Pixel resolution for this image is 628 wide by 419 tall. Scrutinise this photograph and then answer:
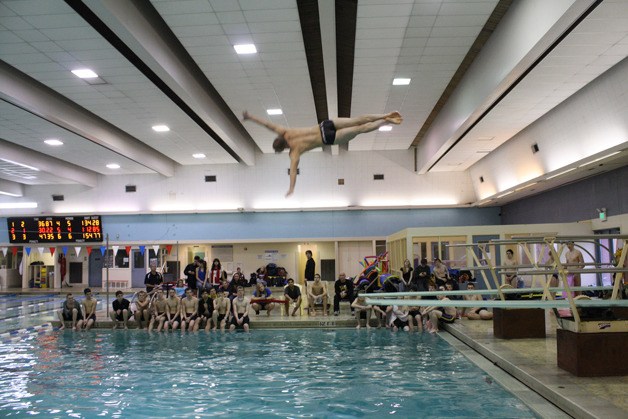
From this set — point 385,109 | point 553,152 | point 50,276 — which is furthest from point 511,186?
point 50,276

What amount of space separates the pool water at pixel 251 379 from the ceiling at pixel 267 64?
5625 millimetres

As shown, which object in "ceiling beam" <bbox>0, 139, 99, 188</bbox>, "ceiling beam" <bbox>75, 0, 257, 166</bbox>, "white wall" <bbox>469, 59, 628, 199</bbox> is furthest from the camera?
"ceiling beam" <bbox>0, 139, 99, 188</bbox>

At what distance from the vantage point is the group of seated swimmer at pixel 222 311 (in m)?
11.8

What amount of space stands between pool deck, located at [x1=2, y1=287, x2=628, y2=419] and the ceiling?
5.00 m

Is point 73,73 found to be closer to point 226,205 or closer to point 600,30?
point 600,30

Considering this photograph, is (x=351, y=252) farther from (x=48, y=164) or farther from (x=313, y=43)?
(x=48, y=164)

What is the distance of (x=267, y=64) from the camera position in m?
12.0

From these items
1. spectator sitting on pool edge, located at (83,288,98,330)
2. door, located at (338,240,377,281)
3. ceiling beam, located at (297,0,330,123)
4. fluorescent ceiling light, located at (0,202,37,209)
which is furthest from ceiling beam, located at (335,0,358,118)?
fluorescent ceiling light, located at (0,202,37,209)

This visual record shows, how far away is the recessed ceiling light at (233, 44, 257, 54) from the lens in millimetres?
10926

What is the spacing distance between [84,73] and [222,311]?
648 cm

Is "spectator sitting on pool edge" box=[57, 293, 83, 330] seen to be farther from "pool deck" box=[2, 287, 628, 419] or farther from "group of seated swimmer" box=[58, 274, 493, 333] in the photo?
"pool deck" box=[2, 287, 628, 419]

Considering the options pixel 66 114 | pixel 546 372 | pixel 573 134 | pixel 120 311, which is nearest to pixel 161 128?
pixel 66 114

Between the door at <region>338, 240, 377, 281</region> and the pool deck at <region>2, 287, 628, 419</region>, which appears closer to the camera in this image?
the pool deck at <region>2, 287, 628, 419</region>

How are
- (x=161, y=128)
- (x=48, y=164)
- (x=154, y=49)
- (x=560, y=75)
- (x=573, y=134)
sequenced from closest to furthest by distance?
(x=154, y=49) → (x=560, y=75) → (x=573, y=134) → (x=161, y=128) → (x=48, y=164)
